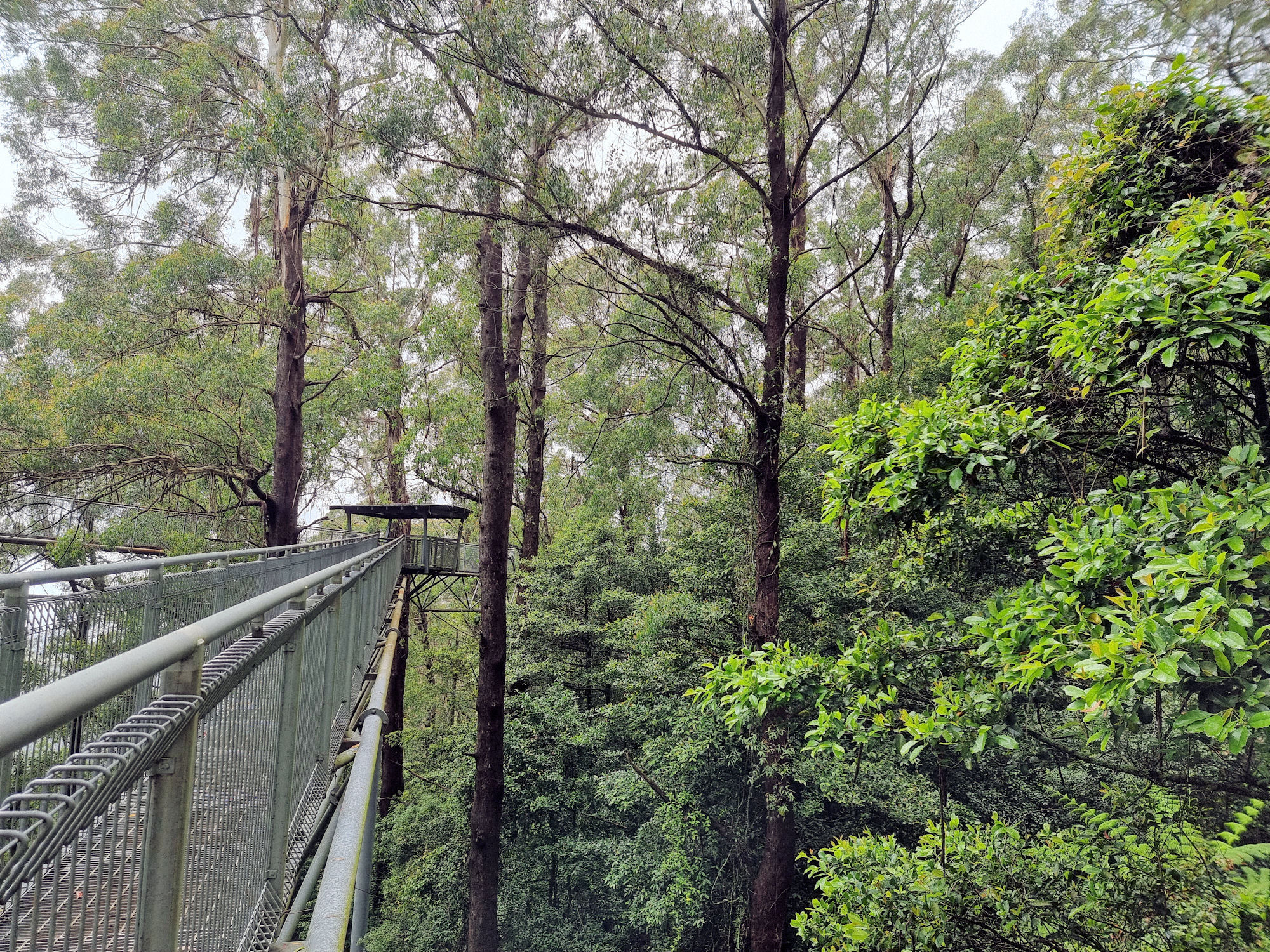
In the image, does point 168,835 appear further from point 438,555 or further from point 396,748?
point 396,748

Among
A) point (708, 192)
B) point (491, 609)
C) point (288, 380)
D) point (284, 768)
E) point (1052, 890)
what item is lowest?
point (1052, 890)

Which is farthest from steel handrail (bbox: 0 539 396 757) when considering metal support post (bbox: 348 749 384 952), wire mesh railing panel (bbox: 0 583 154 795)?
wire mesh railing panel (bbox: 0 583 154 795)

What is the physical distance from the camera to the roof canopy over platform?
13.2m

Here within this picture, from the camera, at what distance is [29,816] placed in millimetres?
638

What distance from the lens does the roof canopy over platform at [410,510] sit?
1325cm

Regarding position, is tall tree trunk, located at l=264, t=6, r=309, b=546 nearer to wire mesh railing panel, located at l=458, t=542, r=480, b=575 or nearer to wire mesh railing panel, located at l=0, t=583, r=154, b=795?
wire mesh railing panel, located at l=458, t=542, r=480, b=575

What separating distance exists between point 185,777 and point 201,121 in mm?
12584

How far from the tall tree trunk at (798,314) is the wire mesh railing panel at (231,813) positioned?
296 inches

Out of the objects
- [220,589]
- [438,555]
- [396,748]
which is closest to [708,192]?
[220,589]

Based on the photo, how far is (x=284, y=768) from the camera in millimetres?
2053

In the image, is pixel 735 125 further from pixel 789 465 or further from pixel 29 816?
pixel 29 816

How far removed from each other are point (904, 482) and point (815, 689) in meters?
1.63

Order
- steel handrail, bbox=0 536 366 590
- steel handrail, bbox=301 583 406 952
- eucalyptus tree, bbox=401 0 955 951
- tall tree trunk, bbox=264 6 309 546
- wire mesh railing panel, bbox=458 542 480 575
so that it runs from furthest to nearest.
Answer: wire mesh railing panel, bbox=458 542 480 575
tall tree trunk, bbox=264 6 309 546
eucalyptus tree, bbox=401 0 955 951
steel handrail, bbox=0 536 366 590
steel handrail, bbox=301 583 406 952

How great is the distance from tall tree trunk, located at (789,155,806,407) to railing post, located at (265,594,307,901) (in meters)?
7.28
